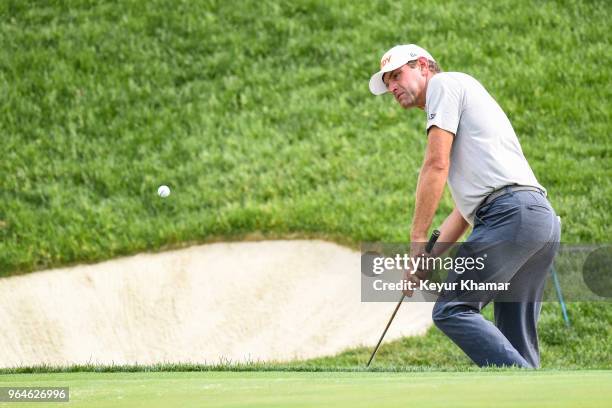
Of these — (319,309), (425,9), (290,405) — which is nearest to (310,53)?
(425,9)

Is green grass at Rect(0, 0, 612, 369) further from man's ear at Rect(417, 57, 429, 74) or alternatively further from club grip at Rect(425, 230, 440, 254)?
man's ear at Rect(417, 57, 429, 74)

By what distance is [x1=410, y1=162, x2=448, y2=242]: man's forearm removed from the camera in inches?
240

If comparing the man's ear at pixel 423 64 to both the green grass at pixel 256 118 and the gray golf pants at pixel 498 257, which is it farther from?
the green grass at pixel 256 118

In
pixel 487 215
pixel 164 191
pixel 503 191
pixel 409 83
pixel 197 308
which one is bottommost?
pixel 197 308

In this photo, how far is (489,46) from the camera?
1409cm

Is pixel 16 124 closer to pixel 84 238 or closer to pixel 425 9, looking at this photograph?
pixel 84 238

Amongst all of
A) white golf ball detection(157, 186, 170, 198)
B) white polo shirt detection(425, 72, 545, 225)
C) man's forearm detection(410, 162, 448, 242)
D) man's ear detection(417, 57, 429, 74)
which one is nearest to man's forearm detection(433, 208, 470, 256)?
white polo shirt detection(425, 72, 545, 225)

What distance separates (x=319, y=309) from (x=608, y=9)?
599cm

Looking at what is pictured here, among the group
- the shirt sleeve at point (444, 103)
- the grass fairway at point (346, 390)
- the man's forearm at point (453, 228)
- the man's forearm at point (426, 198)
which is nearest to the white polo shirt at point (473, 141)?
the shirt sleeve at point (444, 103)

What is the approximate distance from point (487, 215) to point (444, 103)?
60 centimetres

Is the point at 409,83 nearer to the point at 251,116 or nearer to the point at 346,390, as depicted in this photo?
the point at 346,390

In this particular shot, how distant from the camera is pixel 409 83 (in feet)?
21.3

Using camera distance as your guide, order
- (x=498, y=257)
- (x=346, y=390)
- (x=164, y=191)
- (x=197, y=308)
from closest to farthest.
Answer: (x=346, y=390) → (x=498, y=257) → (x=197, y=308) → (x=164, y=191)

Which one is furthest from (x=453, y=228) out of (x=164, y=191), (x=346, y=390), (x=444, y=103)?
(x=164, y=191)
